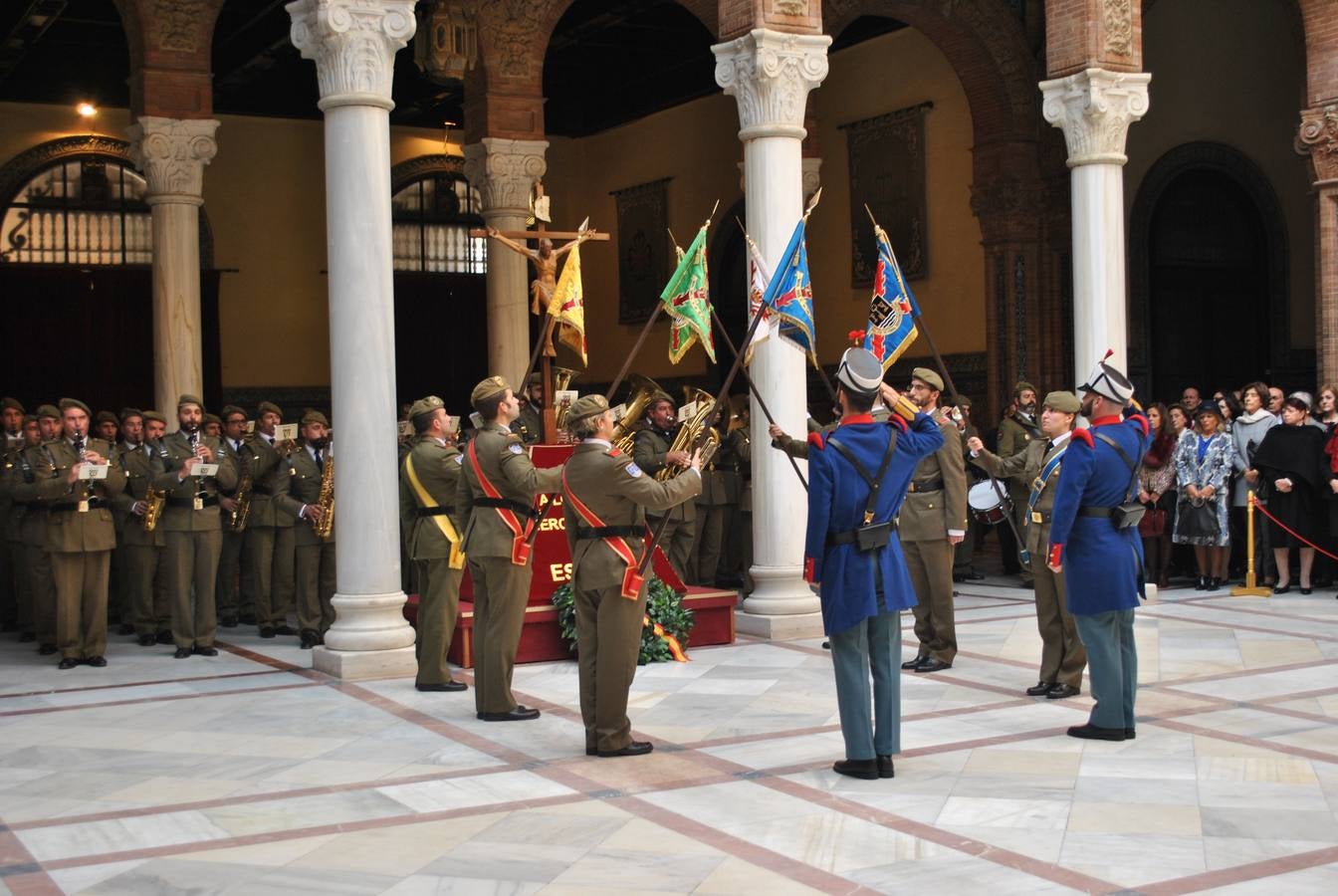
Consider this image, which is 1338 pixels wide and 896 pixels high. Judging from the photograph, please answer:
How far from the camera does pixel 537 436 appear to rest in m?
13.3

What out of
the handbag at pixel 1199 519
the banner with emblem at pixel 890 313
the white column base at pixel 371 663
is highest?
the banner with emblem at pixel 890 313

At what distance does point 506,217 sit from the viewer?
15.1 metres

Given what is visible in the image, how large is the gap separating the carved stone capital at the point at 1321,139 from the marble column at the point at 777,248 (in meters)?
5.77

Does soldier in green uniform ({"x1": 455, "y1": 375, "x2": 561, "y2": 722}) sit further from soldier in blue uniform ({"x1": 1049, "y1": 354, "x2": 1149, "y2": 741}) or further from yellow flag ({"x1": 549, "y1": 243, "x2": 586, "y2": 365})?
soldier in blue uniform ({"x1": 1049, "y1": 354, "x2": 1149, "y2": 741})

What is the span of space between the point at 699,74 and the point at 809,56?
34.2ft

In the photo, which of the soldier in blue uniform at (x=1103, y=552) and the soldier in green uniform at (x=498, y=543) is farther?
the soldier in green uniform at (x=498, y=543)

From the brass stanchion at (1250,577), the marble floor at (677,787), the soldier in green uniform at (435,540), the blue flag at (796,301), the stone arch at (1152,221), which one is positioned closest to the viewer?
the marble floor at (677,787)

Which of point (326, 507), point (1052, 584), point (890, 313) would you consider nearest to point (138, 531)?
point (326, 507)

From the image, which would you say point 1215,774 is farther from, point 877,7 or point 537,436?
point 877,7

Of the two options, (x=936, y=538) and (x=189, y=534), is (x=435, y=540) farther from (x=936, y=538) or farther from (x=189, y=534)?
(x=936, y=538)

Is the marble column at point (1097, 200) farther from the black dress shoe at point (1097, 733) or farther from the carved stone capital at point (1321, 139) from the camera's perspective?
the black dress shoe at point (1097, 733)

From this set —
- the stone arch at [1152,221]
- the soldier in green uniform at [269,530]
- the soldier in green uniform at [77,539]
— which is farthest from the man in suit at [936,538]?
the stone arch at [1152,221]

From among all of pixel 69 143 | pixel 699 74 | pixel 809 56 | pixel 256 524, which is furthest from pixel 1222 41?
pixel 69 143

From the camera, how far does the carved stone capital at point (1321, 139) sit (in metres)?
14.0
